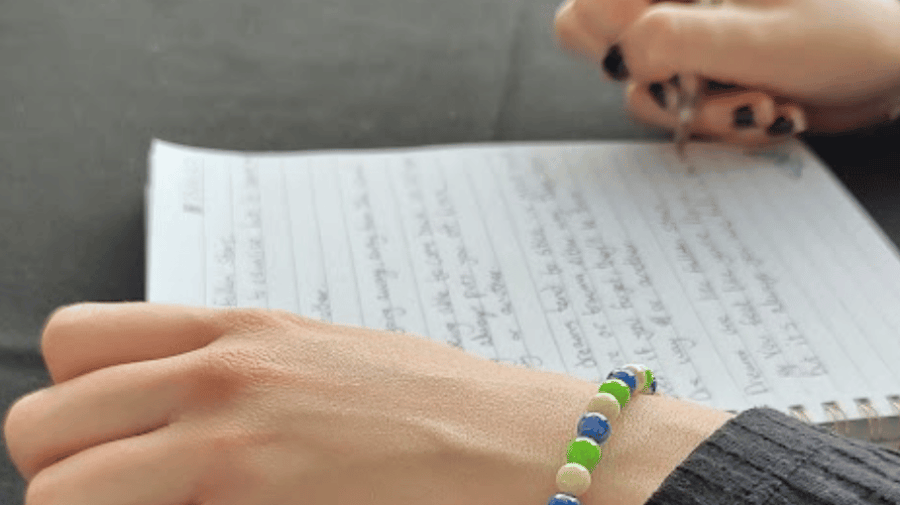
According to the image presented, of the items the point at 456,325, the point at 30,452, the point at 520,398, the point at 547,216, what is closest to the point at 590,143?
the point at 547,216

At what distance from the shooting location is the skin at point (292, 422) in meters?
0.50

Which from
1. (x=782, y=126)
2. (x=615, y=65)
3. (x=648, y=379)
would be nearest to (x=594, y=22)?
(x=615, y=65)

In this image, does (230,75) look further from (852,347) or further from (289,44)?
(852,347)

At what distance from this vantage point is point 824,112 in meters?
0.86

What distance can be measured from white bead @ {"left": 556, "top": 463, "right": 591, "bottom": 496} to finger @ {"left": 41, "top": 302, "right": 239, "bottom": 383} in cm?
17

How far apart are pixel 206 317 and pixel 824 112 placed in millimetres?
484

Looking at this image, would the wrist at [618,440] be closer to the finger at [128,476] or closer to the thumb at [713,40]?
the finger at [128,476]

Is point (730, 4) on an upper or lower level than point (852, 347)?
upper

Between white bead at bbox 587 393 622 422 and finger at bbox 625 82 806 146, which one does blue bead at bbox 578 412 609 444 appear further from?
finger at bbox 625 82 806 146

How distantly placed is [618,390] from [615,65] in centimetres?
36

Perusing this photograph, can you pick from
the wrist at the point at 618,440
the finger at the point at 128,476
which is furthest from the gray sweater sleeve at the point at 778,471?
the finger at the point at 128,476

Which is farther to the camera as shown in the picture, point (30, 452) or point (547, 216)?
point (547, 216)

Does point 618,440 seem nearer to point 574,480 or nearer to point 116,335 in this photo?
point 574,480

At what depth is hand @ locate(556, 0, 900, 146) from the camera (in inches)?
31.7
